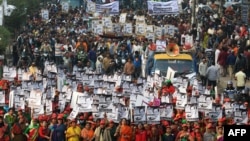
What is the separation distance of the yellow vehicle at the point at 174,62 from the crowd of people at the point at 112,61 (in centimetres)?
40

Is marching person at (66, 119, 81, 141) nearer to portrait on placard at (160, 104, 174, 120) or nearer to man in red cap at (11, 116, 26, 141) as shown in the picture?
man in red cap at (11, 116, 26, 141)

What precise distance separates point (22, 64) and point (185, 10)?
18.2 m

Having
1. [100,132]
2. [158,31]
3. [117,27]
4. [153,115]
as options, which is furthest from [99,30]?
[100,132]

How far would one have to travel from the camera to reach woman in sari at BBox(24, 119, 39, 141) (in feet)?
62.7

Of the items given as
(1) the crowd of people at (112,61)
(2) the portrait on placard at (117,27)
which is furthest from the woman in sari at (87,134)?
(2) the portrait on placard at (117,27)

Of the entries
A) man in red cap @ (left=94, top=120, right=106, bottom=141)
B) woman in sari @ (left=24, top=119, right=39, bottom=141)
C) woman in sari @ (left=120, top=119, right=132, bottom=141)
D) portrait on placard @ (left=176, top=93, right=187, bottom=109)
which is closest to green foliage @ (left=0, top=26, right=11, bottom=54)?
portrait on placard @ (left=176, top=93, right=187, bottom=109)

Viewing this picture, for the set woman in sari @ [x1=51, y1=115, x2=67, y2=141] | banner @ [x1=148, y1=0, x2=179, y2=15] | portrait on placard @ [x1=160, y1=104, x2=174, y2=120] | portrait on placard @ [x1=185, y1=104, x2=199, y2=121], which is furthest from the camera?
banner @ [x1=148, y1=0, x2=179, y2=15]

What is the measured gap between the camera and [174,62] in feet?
90.0

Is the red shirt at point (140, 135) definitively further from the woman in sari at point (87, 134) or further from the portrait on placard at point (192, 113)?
the portrait on placard at point (192, 113)

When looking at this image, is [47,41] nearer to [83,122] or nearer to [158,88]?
[158,88]

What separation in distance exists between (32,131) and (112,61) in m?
11.5

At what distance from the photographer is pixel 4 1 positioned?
35.7 metres

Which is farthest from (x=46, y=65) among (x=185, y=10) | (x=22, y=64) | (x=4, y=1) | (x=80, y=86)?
(x=185, y=10)

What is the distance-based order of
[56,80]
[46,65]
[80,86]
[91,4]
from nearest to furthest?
[80,86], [56,80], [46,65], [91,4]
